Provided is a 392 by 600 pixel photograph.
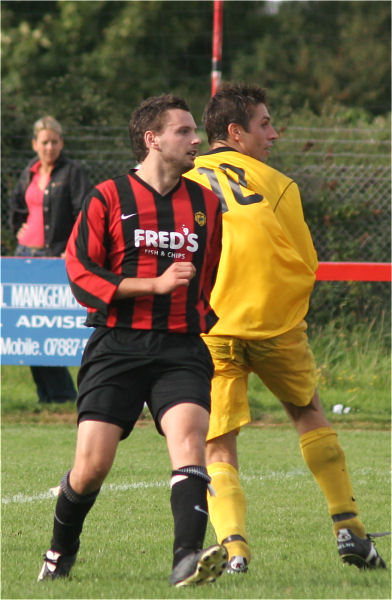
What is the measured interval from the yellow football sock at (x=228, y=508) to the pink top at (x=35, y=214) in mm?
5517

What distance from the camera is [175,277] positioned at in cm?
434

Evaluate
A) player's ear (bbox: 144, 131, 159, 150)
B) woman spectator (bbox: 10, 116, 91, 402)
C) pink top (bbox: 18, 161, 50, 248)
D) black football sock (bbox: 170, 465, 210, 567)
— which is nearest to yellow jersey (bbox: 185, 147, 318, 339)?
player's ear (bbox: 144, 131, 159, 150)

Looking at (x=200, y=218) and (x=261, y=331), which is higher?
(x=200, y=218)

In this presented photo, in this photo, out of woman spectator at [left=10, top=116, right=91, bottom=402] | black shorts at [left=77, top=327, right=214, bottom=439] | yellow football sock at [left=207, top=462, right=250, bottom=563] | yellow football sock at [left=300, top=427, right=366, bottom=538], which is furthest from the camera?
woman spectator at [left=10, top=116, right=91, bottom=402]

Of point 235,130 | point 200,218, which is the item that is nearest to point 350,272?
point 235,130

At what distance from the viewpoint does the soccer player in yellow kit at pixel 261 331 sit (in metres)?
5.09

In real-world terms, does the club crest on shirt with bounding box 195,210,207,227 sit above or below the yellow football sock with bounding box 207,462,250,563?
above

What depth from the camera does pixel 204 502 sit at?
437 centimetres

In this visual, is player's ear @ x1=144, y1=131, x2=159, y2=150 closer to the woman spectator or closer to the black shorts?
the black shorts

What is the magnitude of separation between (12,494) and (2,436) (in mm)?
2249

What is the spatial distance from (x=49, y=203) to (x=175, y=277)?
600 centimetres

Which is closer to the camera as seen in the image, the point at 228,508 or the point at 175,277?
the point at 175,277

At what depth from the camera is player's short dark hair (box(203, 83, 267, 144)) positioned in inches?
212

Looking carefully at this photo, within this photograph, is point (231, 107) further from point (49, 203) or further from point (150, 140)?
point (49, 203)
